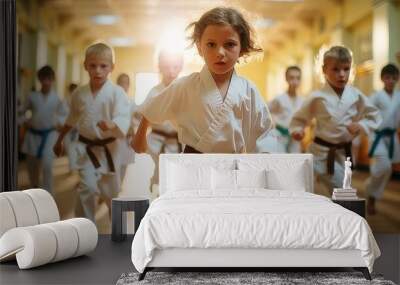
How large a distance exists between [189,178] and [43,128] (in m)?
1.73

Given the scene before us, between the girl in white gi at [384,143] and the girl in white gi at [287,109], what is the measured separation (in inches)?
30.3

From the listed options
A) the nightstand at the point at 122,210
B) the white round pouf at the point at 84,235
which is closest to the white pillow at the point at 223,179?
the nightstand at the point at 122,210

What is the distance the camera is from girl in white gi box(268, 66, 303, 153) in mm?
6062

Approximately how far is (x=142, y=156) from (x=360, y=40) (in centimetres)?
239

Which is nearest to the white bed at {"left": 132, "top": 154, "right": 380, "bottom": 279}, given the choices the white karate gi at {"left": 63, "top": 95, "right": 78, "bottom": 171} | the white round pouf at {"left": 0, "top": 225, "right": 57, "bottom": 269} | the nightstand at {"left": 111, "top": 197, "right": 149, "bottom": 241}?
the white round pouf at {"left": 0, "top": 225, "right": 57, "bottom": 269}

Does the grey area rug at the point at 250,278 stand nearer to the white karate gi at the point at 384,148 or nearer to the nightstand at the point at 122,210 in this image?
the nightstand at the point at 122,210

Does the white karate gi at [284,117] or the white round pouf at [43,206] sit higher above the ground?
the white karate gi at [284,117]

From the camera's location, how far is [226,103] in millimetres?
5777

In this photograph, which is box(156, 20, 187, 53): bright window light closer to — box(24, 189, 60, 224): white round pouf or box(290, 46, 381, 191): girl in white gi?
box(290, 46, 381, 191): girl in white gi

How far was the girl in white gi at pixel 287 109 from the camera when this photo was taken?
6.06 m

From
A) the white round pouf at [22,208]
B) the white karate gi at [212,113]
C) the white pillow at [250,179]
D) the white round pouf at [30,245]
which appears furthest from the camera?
the white karate gi at [212,113]

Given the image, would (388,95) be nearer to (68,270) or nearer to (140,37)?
(140,37)

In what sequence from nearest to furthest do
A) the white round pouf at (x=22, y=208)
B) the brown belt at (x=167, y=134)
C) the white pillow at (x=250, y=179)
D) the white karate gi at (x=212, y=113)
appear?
the white round pouf at (x=22, y=208), the white pillow at (x=250, y=179), the white karate gi at (x=212, y=113), the brown belt at (x=167, y=134)

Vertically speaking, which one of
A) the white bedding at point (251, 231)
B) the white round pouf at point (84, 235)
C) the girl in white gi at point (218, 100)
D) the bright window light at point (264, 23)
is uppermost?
the bright window light at point (264, 23)
